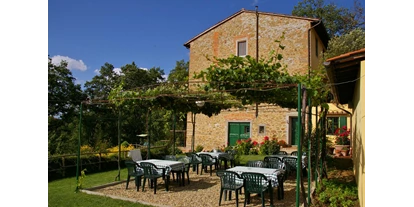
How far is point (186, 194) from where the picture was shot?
7.36m

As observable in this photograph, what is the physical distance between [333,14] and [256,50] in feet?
37.7

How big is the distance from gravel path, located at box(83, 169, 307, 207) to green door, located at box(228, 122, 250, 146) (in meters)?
8.47

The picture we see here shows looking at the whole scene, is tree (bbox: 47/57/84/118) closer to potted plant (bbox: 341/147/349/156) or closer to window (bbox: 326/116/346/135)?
window (bbox: 326/116/346/135)

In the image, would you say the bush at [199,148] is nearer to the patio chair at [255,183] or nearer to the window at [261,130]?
the window at [261,130]

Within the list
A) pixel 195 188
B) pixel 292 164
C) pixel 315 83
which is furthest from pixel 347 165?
pixel 195 188

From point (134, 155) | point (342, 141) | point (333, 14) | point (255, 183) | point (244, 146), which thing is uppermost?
point (333, 14)

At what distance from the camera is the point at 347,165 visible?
10.6m

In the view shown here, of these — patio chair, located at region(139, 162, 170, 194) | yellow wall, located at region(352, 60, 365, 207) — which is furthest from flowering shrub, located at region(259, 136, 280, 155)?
yellow wall, located at region(352, 60, 365, 207)

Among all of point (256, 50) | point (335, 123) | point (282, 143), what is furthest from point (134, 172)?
point (335, 123)

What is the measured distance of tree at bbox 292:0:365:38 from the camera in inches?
936

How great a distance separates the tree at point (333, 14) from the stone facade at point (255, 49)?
6288 mm

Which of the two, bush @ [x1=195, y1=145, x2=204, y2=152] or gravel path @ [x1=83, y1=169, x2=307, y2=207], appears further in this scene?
bush @ [x1=195, y1=145, x2=204, y2=152]

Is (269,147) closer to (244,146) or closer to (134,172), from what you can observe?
(244,146)
